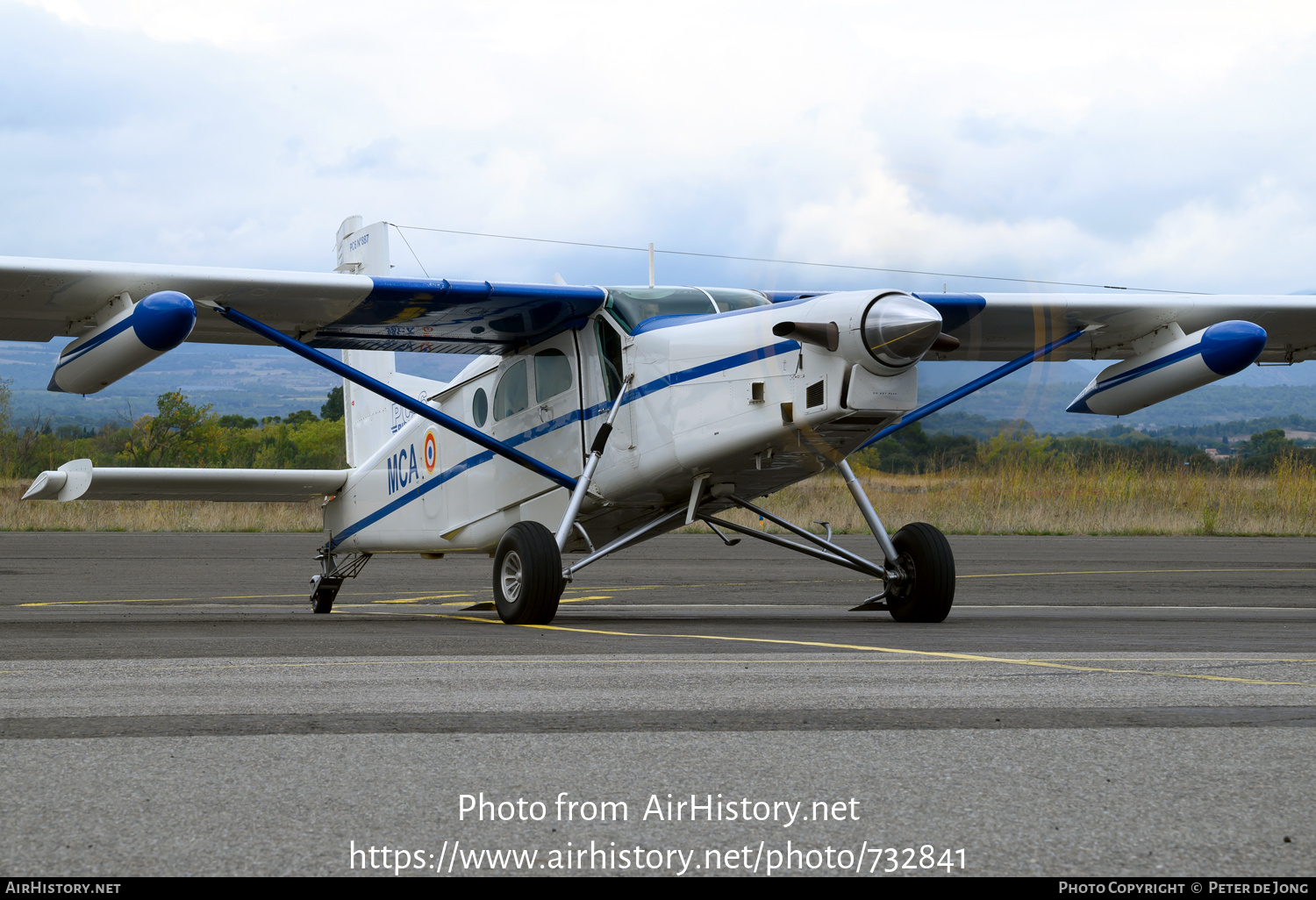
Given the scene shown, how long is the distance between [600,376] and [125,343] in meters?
3.92

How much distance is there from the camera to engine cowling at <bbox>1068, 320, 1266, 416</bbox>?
38.1ft

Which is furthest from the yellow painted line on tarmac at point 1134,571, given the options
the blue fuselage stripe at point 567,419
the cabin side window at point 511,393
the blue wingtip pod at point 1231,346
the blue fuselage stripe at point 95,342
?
the blue fuselage stripe at point 95,342

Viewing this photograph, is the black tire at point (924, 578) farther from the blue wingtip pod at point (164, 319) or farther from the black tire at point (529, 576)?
the blue wingtip pod at point (164, 319)

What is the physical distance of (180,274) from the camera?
10.7 meters

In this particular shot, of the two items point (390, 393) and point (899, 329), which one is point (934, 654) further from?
point (390, 393)

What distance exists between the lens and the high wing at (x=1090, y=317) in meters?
12.0

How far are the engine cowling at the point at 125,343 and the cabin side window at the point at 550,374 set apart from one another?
129 inches

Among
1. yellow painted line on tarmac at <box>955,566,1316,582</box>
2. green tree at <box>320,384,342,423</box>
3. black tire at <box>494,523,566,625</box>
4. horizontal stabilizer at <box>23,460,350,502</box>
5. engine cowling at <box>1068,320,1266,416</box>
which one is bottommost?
yellow painted line on tarmac at <box>955,566,1316,582</box>

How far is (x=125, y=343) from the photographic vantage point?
9805 mm

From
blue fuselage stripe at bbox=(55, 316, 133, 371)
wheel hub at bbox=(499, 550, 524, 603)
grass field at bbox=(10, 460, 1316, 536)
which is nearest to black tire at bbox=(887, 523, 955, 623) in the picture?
wheel hub at bbox=(499, 550, 524, 603)

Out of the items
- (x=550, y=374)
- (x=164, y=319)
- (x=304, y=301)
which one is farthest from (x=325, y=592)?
(x=164, y=319)

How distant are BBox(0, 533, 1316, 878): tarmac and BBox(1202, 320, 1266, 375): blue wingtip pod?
11.7ft

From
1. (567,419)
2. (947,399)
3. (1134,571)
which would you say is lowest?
(1134,571)

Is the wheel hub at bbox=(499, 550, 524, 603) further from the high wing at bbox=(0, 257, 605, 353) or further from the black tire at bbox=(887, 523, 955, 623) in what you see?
the black tire at bbox=(887, 523, 955, 623)
